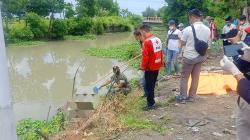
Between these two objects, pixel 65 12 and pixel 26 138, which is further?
pixel 65 12

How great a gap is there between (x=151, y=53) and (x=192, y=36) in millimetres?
796

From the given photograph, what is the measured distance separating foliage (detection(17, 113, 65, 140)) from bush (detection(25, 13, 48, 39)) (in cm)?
2454

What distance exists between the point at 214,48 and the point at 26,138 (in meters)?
9.88

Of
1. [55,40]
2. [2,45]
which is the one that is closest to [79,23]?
[55,40]

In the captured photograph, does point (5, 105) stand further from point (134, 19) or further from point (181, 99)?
point (134, 19)

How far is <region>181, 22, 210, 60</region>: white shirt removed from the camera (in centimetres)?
654

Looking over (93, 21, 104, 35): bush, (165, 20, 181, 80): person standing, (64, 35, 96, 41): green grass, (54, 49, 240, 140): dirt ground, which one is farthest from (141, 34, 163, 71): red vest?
(93, 21, 104, 35): bush

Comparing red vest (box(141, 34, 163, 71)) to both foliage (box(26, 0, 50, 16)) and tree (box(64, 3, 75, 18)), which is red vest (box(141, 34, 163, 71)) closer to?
foliage (box(26, 0, 50, 16))

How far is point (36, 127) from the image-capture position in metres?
7.76

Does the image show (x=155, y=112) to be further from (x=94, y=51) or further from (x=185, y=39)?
(x=94, y=51)

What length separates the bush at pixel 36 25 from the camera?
31.7 meters

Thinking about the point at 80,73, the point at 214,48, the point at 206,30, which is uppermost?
the point at 206,30

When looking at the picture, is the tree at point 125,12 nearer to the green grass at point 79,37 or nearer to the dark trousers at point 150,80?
the green grass at point 79,37

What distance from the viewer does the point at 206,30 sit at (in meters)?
6.55
